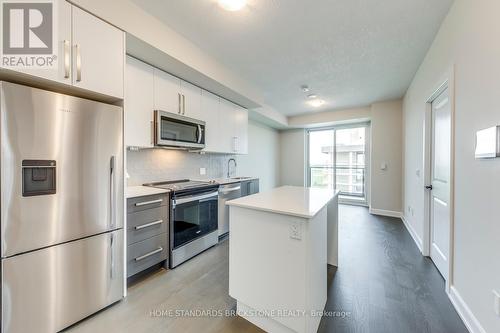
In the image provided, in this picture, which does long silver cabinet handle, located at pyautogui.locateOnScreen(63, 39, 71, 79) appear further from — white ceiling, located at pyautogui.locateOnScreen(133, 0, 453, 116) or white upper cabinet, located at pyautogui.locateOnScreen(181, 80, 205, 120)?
white upper cabinet, located at pyautogui.locateOnScreen(181, 80, 205, 120)

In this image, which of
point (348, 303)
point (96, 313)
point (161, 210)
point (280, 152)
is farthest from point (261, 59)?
point (280, 152)

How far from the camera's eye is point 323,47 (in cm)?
256

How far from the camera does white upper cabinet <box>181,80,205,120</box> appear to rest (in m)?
2.87

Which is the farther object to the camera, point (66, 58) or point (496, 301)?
point (66, 58)

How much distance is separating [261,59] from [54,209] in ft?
9.06

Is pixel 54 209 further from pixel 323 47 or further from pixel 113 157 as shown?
pixel 323 47

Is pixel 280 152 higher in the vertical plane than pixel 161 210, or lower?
higher

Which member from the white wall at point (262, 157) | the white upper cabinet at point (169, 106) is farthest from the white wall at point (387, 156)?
the white upper cabinet at point (169, 106)

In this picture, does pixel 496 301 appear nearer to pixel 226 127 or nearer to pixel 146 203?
pixel 146 203

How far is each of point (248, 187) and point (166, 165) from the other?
162 cm

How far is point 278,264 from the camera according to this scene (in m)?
1.45

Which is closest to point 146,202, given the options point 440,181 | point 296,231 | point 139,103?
point 139,103

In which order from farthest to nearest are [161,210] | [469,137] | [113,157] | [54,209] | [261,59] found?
[261,59], [161,210], [113,157], [469,137], [54,209]
